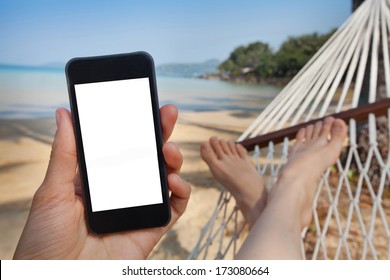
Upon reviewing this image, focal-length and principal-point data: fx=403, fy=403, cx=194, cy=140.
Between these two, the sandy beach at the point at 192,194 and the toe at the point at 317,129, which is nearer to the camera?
the toe at the point at 317,129

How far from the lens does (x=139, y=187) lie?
1.20 ft

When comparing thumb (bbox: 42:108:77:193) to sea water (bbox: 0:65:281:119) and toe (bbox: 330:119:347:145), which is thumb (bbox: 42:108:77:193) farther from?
sea water (bbox: 0:65:281:119)

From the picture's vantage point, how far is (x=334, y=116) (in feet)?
2.47

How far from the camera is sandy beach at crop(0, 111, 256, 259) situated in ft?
3.88

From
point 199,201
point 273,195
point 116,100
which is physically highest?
point 116,100

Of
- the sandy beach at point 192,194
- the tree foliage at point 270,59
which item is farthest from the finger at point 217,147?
the tree foliage at point 270,59

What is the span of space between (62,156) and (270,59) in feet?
16.5

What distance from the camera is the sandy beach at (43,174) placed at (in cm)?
118

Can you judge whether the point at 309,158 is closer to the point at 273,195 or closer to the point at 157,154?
the point at 273,195

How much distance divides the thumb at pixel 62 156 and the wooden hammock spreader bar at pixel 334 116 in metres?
0.47

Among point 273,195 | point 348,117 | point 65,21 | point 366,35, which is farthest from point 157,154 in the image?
point 65,21

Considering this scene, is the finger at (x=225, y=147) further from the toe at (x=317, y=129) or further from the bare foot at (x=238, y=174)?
the toe at (x=317, y=129)

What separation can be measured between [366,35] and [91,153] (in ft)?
2.31

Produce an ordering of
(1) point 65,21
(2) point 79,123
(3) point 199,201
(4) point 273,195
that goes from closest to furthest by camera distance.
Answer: (2) point 79,123 → (4) point 273,195 → (3) point 199,201 → (1) point 65,21
